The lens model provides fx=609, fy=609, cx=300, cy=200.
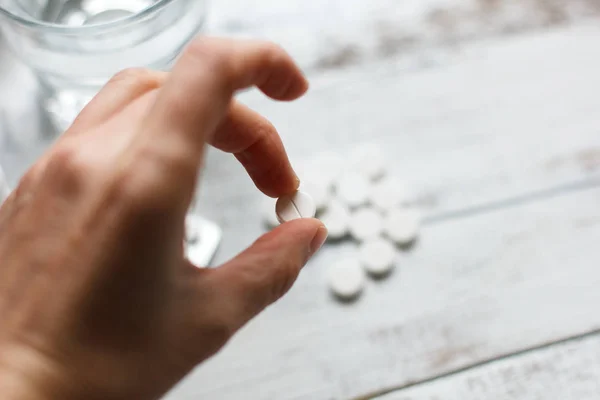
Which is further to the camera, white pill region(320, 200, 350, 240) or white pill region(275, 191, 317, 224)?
white pill region(320, 200, 350, 240)

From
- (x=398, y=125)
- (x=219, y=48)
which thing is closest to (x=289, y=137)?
(x=398, y=125)

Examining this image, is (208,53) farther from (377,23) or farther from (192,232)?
(377,23)

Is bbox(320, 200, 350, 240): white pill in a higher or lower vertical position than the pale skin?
lower

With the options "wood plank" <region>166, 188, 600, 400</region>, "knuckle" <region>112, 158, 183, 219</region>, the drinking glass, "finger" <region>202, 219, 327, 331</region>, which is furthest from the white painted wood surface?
"knuckle" <region>112, 158, 183, 219</region>

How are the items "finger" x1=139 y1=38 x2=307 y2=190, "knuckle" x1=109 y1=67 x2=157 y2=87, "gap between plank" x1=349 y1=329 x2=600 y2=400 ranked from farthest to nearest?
1. "gap between plank" x1=349 y1=329 x2=600 y2=400
2. "knuckle" x1=109 y1=67 x2=157 y2=87
3. "finger" x1=139 y1=38 x2=307 y2=190

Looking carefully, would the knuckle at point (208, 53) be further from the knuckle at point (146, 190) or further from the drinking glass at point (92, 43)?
the drinking glass at point (92, 43)

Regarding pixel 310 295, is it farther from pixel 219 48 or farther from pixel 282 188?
pixel 219 48

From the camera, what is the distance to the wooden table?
1.78 ft

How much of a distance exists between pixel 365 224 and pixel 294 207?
0.18 meters

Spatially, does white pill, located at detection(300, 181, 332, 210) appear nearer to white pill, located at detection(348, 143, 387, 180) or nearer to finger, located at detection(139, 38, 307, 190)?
white pill, located at detection(348, 143, 387, 180)

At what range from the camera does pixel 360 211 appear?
0.62 m

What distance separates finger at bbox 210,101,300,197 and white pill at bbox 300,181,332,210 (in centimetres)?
15

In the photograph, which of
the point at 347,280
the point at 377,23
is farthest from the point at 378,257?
the point at 377,23

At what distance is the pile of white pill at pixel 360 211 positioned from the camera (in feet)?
1.88
